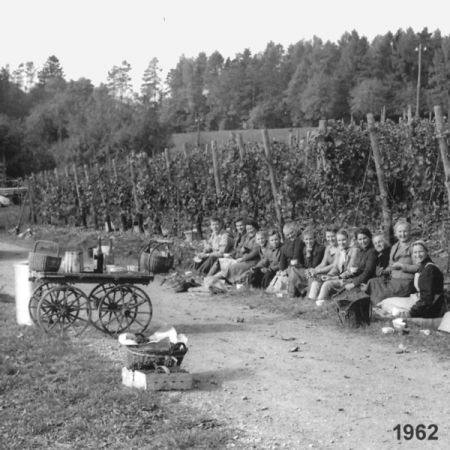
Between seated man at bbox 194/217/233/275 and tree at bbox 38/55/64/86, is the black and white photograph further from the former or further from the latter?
tree at bbox 38/55/64/86

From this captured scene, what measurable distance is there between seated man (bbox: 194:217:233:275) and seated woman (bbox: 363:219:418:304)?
4186mm

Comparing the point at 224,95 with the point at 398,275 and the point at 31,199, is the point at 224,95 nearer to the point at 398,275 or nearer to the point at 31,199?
the point at 31,199

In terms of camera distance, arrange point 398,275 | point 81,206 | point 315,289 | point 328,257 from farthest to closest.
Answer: point 81,206 → point 328,257 → point 315,289 → point 398,275

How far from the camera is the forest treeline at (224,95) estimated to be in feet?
173

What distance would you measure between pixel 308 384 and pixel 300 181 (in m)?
7.68

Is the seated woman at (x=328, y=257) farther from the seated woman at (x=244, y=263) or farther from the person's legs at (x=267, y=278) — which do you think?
the seated woman at (x=244, y=263)

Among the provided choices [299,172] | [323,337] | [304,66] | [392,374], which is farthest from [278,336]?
[304,66]

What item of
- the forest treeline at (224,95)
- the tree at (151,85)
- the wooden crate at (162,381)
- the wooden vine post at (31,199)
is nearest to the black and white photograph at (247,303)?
the wooden crate at (162,381)

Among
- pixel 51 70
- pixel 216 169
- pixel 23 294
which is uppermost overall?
pixel 51 70

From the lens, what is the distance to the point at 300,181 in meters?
13.9

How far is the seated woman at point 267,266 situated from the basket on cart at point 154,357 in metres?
5.25

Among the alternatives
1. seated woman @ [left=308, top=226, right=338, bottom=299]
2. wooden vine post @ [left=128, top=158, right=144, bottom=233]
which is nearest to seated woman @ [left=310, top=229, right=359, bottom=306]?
seated woman @ [left=308, top=226, right=338, bottom=299]

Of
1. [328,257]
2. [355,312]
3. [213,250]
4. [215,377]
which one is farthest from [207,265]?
[215,377]

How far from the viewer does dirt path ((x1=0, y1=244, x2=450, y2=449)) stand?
209 inches
